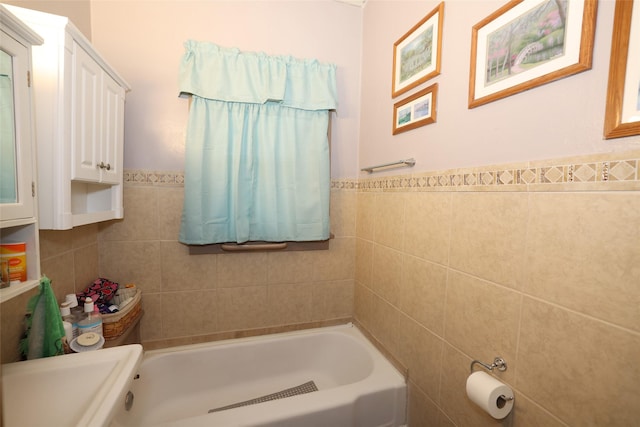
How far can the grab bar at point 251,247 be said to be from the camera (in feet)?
5.61

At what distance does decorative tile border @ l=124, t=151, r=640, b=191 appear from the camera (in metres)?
0.66

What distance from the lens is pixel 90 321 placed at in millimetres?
1184

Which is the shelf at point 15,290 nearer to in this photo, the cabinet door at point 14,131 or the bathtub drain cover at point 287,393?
the cabinet door at point 14,131

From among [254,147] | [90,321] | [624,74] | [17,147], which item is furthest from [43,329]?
[624,74]

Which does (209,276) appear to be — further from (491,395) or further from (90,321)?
(491,395)

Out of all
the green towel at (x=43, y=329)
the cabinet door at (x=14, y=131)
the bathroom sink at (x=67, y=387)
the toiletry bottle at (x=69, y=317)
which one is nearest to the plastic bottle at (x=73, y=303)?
the toiletry bottle at (x=69, y=317)

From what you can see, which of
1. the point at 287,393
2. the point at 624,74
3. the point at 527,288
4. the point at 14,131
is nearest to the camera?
the point at 624,74

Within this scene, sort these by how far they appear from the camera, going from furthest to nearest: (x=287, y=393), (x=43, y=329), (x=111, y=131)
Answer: (x=287, y=393), (x=111, y=131), (x=43, y=329)

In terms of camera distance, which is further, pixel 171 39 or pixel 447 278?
pixel 171 39

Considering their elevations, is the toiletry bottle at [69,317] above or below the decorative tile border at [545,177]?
below

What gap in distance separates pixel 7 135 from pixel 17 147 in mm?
34

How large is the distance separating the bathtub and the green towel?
0.41 metres

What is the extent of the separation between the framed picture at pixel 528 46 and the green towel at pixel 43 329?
1.68 metres

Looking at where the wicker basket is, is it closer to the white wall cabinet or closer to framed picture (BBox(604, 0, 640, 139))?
the white wall cabinet
